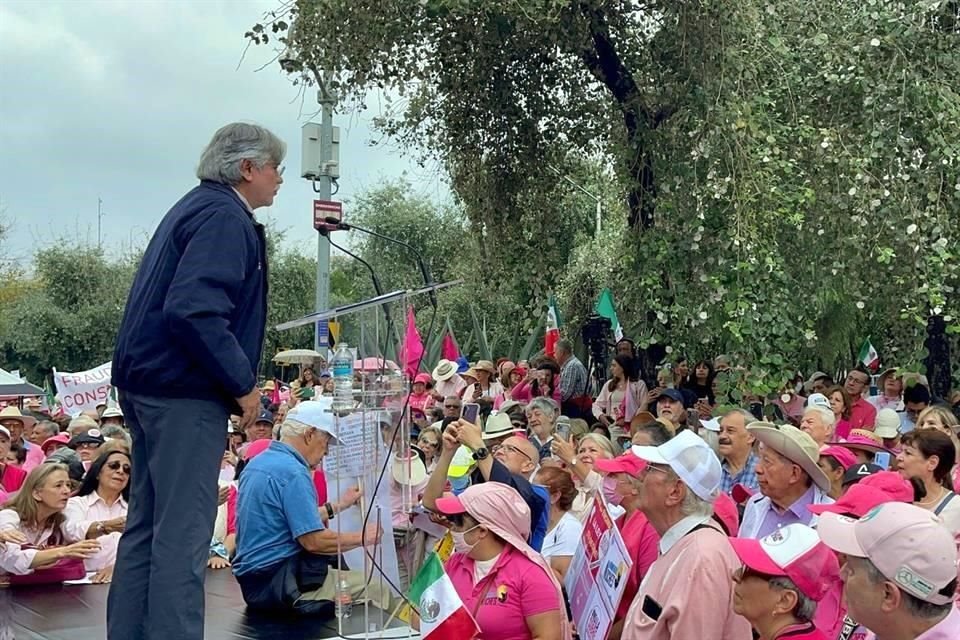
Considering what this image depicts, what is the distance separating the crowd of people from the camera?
3.20 m

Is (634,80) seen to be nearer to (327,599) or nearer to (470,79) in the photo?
(470,79)

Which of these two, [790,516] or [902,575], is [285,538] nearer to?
[790,516]

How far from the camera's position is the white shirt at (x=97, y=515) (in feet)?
20.9

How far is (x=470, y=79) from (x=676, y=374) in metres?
3.72

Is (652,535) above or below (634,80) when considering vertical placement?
below

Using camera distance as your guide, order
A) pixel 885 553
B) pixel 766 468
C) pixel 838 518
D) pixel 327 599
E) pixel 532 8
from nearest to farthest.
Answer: pixel 885 553 < pixel 838 518 < pixel 766 468 < pixel 327 599 < pixel 532 8

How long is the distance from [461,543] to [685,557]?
1.17 m

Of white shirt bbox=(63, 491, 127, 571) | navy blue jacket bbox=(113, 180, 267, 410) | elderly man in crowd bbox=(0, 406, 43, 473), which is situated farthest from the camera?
elderly man in crowd bbox=(0, 406, 43, 473)

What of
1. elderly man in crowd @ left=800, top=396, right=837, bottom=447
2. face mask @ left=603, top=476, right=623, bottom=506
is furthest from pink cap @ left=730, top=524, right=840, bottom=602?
elderly man in crowd @ left=800, top=396, right=837, bottom=447

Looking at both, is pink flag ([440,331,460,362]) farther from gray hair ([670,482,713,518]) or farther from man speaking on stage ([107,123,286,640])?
man speaking on stage ([107,123,286,640])

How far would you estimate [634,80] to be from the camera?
29.9 ft

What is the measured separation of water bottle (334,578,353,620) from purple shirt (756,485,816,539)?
1.97 m

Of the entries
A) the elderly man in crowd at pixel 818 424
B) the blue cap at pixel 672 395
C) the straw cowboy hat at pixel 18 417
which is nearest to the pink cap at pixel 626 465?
the elderly man in crowd at pixel 818 424

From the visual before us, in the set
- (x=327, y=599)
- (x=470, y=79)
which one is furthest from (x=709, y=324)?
(x=327, y=599)
